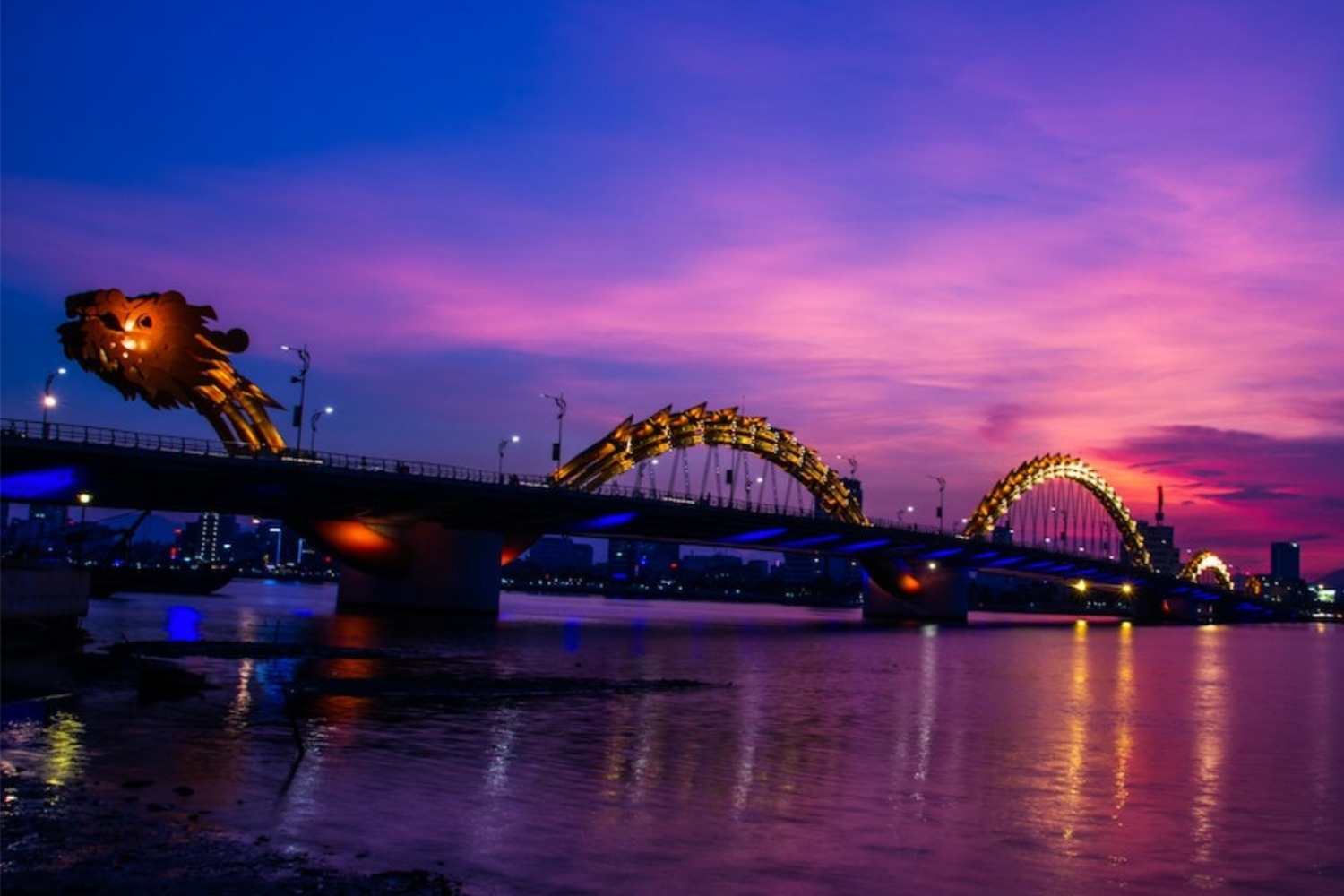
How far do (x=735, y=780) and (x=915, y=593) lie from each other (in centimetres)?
14192

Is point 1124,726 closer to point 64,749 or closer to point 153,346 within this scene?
point 64,749

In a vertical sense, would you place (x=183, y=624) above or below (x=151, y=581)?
below

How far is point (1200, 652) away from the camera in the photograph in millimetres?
109188

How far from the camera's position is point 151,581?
148 m

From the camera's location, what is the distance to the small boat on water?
12238 centimetres

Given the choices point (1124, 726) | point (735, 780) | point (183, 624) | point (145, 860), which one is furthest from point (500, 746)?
point (183, 624)

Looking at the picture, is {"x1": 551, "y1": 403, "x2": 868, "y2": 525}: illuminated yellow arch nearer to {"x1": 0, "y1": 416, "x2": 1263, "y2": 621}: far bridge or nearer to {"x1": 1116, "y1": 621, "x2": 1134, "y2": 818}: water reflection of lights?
{"x1": 0, "y1": 416, "x2": 1263, "y2": 621}: far bridge

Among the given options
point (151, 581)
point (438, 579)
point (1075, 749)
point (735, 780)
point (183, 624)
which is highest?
point (438, 579)

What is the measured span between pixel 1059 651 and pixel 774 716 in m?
64.4

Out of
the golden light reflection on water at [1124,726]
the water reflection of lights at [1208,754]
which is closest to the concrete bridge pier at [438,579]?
the golden light reflection on water at [1124,726]

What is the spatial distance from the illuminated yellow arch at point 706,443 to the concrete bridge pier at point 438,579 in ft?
41.4

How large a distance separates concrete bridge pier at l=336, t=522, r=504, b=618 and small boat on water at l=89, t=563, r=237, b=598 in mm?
26971

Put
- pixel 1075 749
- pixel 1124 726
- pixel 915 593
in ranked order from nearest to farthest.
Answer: pixel 1075 749 < pixel 1124 726 < pixel 915 593

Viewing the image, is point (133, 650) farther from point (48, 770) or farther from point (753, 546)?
point (753, 546)
